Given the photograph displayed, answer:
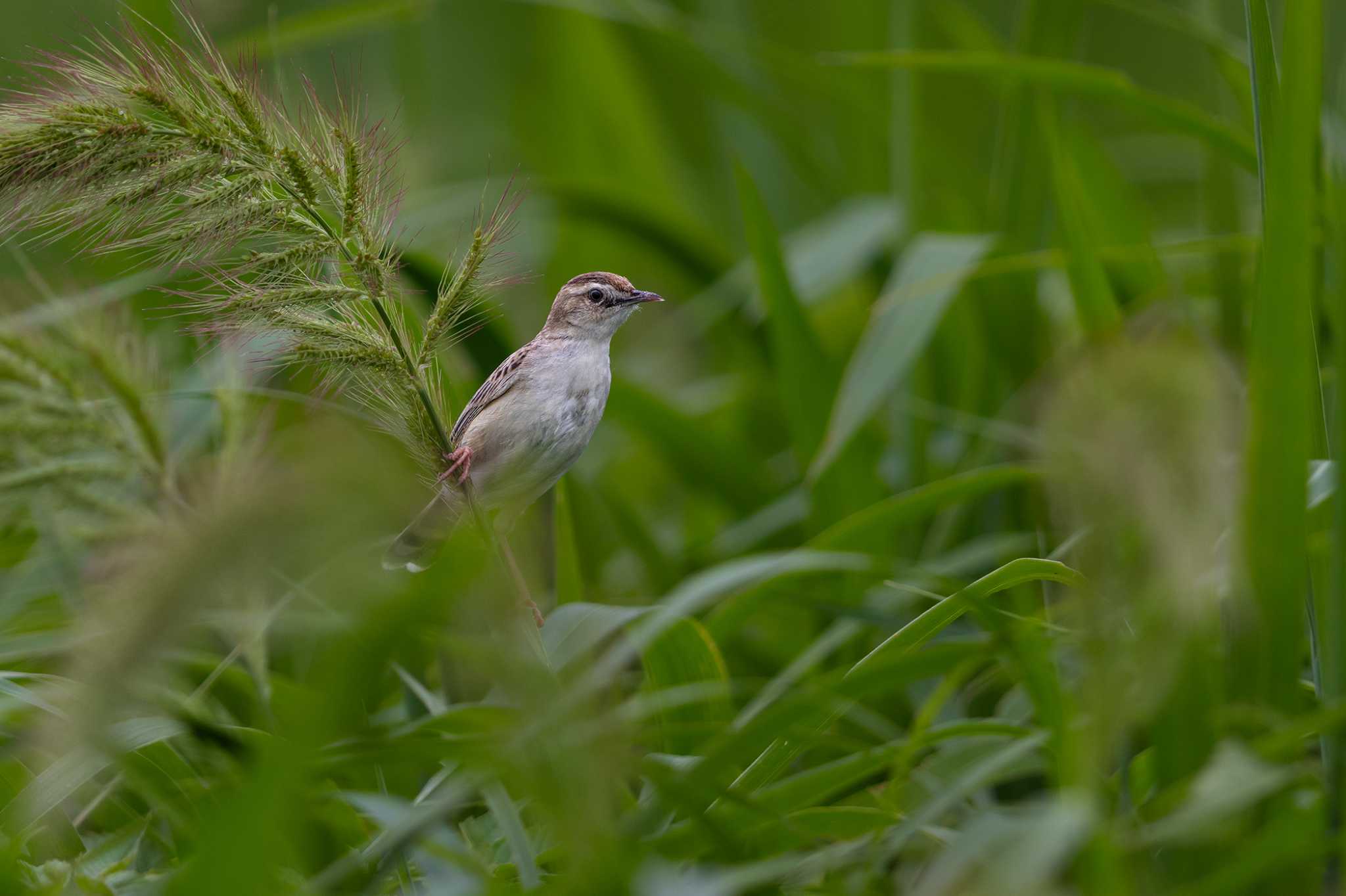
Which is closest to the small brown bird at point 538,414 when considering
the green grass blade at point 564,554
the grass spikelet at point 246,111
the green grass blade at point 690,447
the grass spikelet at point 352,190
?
the grass spikelet at point 352,190

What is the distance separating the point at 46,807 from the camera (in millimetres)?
1846

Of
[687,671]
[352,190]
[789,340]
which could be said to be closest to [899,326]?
[789,340]

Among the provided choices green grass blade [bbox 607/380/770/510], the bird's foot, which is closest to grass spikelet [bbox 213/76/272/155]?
the bird's foot

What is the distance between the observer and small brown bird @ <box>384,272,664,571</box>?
62.9 inches

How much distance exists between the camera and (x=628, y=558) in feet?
12.6

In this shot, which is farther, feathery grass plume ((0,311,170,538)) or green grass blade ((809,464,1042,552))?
green grass blade ((809,464,1042,552))

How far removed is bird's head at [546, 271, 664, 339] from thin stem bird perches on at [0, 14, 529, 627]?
360 mm

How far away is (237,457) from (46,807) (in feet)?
2.06

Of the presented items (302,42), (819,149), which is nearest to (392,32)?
(302,42)

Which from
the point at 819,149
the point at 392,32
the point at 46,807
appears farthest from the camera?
the point at 819,149

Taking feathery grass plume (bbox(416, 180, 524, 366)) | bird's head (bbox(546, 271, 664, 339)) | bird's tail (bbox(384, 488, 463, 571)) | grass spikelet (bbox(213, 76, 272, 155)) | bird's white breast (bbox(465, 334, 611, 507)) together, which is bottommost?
bird's tail (bbox(384, 488, 463, 571))

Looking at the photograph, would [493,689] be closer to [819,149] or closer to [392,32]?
[392,32]

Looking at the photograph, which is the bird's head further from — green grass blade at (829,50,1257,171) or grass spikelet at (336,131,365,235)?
green grass blade at (829,50,1257,171)

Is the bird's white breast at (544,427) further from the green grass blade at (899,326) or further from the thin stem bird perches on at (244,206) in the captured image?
the green grass blade at (899,326)
